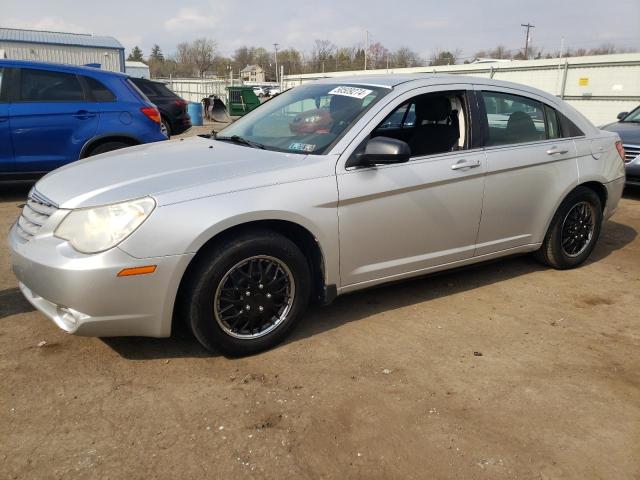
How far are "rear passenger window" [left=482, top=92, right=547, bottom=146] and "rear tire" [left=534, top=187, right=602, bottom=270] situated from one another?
0.68 meters

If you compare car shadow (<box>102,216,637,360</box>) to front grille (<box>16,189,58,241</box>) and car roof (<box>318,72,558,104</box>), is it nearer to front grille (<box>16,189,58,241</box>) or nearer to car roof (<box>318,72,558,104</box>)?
front grille (<box>16,189,58,241</box>)

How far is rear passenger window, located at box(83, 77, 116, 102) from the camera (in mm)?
7133

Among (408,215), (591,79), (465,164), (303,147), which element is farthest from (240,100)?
(408,215)

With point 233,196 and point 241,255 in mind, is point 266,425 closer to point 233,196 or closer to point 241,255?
point 241,255

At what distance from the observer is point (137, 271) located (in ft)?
9.39

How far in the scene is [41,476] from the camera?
2312 millimetres

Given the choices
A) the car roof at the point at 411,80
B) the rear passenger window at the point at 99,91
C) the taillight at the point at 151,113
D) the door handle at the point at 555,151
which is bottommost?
the door handle at the point at 555,151

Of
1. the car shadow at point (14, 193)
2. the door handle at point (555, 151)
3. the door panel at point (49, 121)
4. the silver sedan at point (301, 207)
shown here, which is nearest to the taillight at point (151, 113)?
the door panel at point (49, 121)

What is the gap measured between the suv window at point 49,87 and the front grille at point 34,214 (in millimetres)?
4086

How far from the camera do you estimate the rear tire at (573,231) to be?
4.78 m

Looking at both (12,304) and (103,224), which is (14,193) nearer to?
(12,304)

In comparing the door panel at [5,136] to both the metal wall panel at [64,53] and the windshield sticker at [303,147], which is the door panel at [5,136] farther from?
the metal wall panel at [64,53]

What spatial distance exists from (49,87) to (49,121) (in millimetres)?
489

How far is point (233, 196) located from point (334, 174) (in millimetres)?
683
